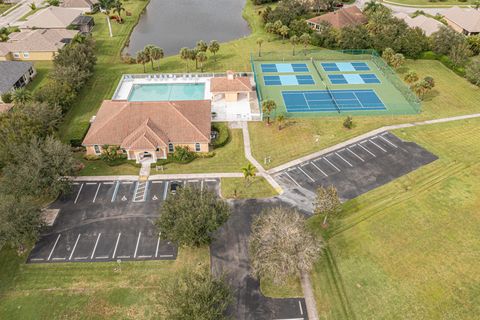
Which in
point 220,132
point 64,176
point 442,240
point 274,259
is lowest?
point 274,259

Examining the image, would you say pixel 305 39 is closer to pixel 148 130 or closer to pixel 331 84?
pixel 331 84

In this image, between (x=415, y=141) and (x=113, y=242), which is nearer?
(x=113, y=242)

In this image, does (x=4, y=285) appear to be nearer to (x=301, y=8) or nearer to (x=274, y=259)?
(x=274, y=259)

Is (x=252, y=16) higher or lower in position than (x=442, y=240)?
higher

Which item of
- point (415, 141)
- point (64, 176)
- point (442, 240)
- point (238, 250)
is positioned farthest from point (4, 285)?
point (415, 141)

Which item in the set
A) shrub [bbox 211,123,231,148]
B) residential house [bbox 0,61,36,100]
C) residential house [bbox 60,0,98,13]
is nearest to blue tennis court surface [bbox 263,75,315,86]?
shrub [bbox 211,123,231,148]

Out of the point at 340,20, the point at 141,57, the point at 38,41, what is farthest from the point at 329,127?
the point at 38,41

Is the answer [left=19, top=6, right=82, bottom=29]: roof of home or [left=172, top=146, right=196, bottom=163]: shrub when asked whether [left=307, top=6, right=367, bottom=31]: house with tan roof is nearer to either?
[left=172, top=146, right=196, bottom=163]: shrub

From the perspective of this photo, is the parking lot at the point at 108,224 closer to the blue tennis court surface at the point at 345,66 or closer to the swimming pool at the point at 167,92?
the swimming pool at the point at 167,92
